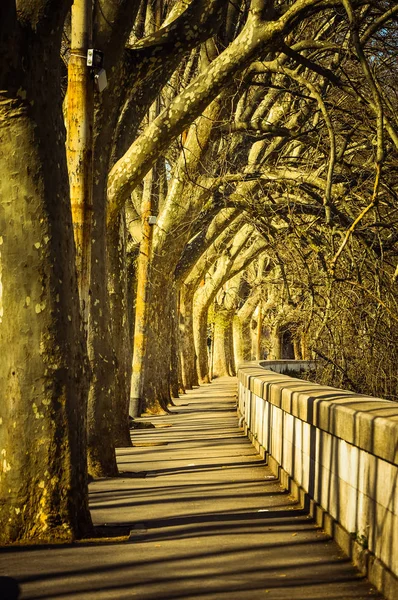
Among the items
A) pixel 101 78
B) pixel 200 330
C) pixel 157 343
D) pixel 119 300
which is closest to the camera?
pixel 101 78

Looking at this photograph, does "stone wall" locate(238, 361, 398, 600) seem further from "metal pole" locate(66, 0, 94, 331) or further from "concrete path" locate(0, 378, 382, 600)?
"metal pole" locate(66, 0, 94, 331)

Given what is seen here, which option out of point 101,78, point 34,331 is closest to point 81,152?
point 101,78

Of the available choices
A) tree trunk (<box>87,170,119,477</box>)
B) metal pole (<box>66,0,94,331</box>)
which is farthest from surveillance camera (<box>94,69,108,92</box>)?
tree trunk (<box>87,170,119,477</box>)

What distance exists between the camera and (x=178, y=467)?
14.5 metres

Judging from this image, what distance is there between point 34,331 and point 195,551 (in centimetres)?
217

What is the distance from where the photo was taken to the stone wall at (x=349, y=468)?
6.30 metres

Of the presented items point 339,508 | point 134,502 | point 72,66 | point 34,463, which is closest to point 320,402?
point 339,508

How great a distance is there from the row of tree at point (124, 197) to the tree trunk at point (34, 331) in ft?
0.04

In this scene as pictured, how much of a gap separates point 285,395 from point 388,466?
196 inches

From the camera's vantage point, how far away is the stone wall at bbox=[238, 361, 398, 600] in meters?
6.30

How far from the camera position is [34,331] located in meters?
8.67

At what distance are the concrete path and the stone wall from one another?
6.6 inches

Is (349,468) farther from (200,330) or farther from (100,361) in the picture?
(200,330)

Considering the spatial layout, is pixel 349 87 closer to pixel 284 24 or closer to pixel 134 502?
pixel 284 24
